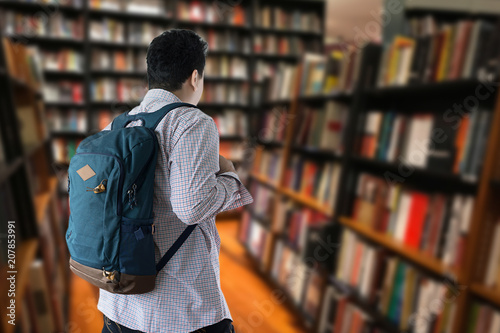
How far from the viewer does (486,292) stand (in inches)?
50.8

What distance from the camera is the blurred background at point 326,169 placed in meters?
1.36

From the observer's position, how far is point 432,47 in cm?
156

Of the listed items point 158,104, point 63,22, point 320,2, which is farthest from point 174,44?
point 320,2

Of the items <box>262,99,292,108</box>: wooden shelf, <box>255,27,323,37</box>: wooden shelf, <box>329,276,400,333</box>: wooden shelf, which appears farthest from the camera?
<box>255,27,323,37</box>: wooden shelf

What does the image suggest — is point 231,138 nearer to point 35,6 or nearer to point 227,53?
point 227,53

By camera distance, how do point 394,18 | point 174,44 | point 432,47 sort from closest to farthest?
Answer: 1. point 174,44
2. point 432,47
3. point 394,18

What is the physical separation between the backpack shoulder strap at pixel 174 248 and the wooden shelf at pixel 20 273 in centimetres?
56

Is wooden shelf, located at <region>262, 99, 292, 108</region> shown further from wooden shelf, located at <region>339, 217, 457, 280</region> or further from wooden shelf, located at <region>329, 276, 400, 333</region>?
wooden shelf, located at <region>329, 276, 400, 333</region>

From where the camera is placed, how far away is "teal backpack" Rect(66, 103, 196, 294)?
67 centimetres

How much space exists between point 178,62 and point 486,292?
51.4 inches

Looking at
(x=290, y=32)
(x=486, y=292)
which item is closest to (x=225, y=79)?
(x=290, y=32)

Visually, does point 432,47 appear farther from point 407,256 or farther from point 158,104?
point 158,104

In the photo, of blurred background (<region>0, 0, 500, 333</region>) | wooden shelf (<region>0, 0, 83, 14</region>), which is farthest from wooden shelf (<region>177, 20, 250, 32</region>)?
wooden shelf (<region>0, 0, 83, 14</region>)

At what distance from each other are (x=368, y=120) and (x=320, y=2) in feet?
10.3
